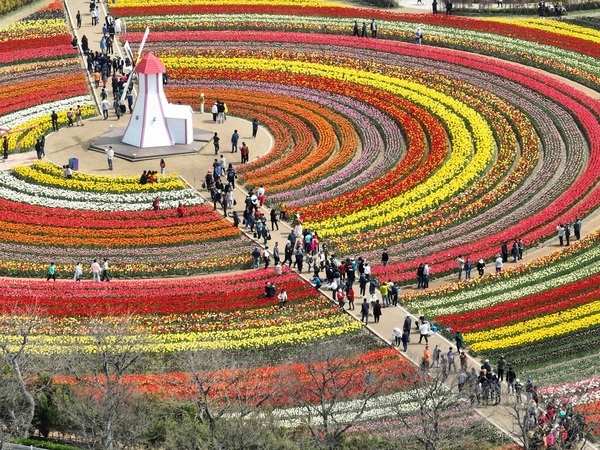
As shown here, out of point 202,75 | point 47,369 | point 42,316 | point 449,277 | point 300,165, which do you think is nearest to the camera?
point 47,369

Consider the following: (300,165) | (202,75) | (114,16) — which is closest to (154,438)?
(300,165)

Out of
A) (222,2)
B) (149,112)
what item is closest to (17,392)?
(149,112)

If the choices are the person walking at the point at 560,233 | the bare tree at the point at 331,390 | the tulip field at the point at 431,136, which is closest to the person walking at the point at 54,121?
the tulip field at the point at 431,136

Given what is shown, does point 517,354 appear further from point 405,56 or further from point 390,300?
point 405,56

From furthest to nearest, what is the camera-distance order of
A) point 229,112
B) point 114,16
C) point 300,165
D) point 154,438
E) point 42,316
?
point 114,16, point 229,112, point 300,165, point 42,316, point 154,438

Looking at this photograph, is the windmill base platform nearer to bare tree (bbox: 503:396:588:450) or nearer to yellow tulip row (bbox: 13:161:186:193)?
yellow tulip row (bbox: 13:161:186:193)

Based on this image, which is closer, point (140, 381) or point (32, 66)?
point (140, 381)

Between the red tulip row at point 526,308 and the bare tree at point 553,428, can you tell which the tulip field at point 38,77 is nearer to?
the red tulip row at point 526,308

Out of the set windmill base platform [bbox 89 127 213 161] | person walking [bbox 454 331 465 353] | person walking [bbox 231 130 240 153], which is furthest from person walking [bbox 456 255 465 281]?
windmill base platform [bbox 89 127 213 161]
